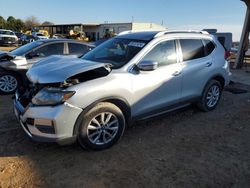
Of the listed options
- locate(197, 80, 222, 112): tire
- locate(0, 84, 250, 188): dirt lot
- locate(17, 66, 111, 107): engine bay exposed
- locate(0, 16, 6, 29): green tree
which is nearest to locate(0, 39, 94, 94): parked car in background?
locate(0, 84, 250, 188): dirt lot

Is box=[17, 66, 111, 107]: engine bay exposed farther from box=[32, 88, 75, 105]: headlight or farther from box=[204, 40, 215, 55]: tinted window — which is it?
box=[204, 40, 215, 55]: tinted window

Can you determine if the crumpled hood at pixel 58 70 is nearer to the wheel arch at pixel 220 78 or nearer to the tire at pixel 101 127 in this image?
the tire at pixel 101 127

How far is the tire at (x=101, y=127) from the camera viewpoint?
12.8 feet

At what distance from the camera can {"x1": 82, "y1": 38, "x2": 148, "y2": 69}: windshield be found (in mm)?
4605

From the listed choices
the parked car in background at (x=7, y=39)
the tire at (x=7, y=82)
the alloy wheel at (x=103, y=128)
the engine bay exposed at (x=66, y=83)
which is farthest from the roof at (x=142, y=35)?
the parked car in background at (x=7, y=39)

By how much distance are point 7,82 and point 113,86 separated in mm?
4484

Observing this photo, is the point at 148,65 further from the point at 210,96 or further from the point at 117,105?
the point at 210,96

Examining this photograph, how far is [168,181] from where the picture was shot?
348cm

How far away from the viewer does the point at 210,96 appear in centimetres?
611

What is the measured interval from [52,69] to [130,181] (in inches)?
76.2

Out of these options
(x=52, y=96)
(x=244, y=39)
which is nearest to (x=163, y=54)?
(x=52, y=96)

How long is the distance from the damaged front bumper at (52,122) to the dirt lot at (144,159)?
0.37 meters

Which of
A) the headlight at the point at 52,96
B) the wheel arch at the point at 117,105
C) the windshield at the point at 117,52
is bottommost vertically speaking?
the wheel arch at the point at 117,105

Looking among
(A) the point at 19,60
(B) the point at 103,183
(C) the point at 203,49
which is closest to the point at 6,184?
(B) the point at 103,183
